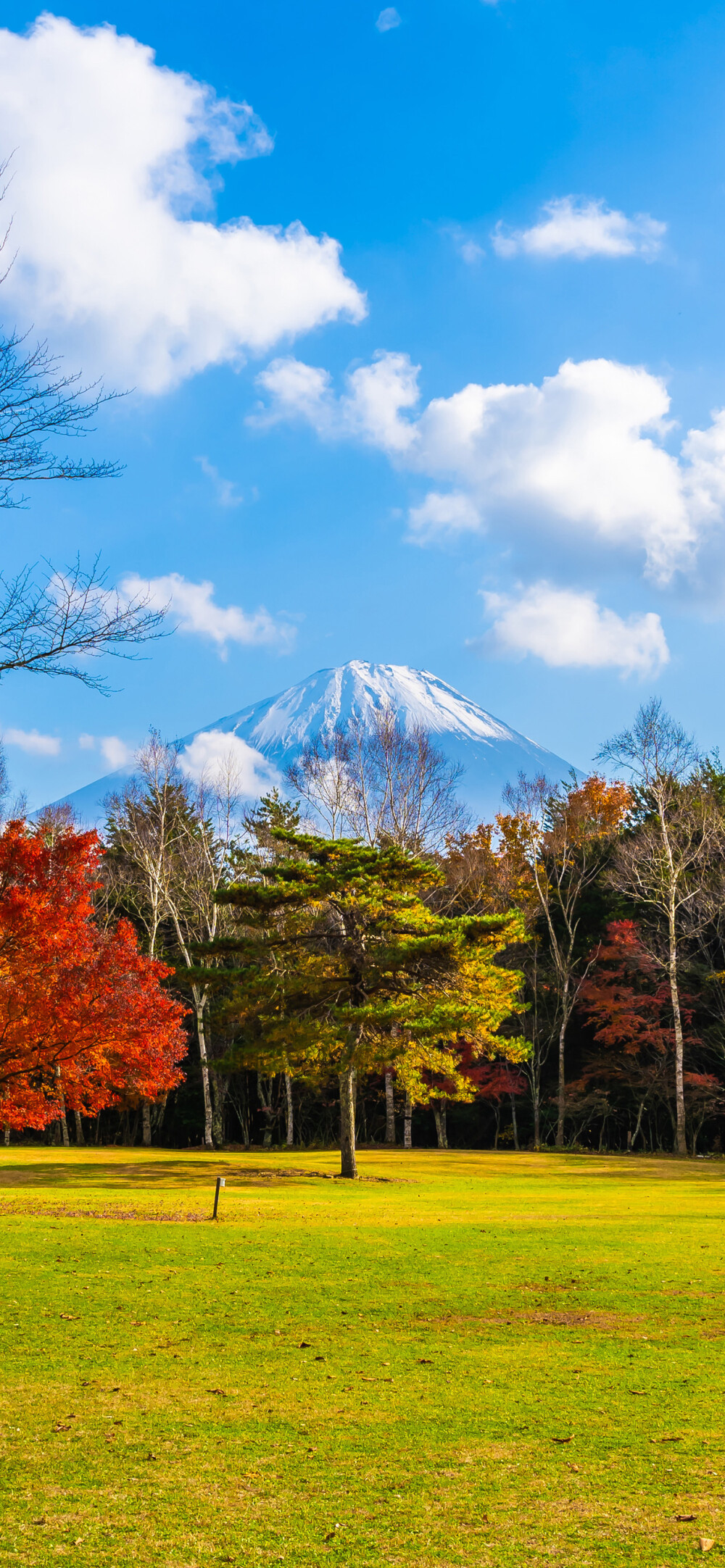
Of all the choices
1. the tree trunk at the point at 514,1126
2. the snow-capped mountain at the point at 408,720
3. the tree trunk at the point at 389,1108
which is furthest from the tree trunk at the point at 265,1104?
the snow-capped mountain at the point at 408,720

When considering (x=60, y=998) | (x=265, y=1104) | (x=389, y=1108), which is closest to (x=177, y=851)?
(x=265, y=1104)

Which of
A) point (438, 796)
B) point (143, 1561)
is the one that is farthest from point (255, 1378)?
point (438, 796)

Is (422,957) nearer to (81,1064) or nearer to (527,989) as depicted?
(81,1064)

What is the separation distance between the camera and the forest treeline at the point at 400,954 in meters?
23.1

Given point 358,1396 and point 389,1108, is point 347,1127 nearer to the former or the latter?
point 389,1108

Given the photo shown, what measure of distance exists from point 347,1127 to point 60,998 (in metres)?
9.70

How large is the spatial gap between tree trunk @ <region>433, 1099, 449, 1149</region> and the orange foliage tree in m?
22.7

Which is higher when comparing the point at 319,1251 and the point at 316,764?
the point at 316,764

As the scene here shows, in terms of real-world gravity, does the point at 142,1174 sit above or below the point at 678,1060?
below

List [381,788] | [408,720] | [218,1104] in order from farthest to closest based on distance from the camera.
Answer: [408,720] < [218,1104] < [381,788]

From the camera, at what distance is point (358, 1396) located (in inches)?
249

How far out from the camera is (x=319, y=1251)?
469 inches

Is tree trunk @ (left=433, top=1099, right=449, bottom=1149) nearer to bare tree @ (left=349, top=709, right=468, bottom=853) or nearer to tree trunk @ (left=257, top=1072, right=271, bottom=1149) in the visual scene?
tree trunk @ (left=257, top=1072, right=271, bottom=1149)

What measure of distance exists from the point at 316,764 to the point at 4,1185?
2061cm
